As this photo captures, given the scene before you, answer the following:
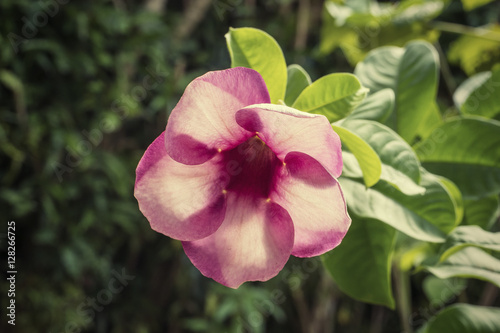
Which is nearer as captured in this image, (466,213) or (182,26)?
(466,213)

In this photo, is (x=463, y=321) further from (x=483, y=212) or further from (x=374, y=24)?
(x=374, y=24)

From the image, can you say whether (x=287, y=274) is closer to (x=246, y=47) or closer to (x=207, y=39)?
(x=207, y=39)

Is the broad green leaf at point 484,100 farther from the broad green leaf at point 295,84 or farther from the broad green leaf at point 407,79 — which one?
the broad green leaf at point 295,84

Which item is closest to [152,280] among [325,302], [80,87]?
[325,302]

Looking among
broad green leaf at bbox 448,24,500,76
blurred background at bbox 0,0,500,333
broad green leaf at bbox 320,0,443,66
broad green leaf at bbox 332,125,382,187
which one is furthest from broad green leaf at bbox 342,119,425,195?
blurred background at bbox 0,0,500,333

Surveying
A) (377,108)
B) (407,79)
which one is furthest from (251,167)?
(407,79)

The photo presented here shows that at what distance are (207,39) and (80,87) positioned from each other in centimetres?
73

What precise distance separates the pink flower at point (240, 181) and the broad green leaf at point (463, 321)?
0.21m

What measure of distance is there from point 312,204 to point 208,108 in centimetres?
10

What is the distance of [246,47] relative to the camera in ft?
1.09

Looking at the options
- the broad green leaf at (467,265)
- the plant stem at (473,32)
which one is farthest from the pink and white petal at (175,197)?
the plant stem at (473,32)

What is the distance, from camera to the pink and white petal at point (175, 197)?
0.27 m

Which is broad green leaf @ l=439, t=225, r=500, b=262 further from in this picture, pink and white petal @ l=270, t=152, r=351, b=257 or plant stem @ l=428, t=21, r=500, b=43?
plant stem @ l=428, t=21, r=500, b=43

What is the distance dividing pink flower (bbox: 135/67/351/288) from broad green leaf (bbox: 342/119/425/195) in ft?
0.22
